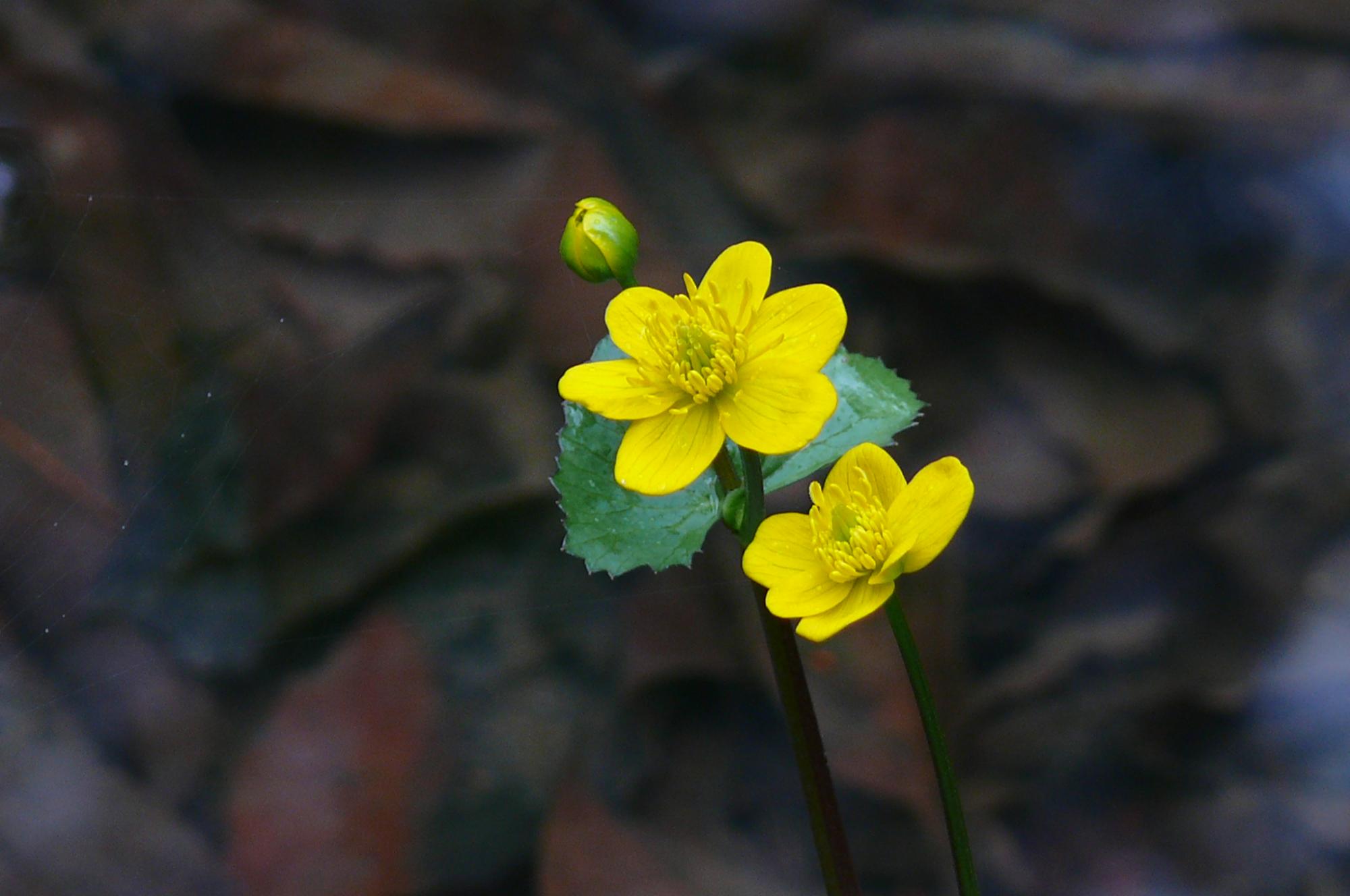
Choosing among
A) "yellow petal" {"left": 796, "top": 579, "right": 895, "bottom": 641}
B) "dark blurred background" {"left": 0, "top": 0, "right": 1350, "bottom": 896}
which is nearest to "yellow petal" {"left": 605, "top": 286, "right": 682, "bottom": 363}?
"yellow petal" {"left": 796, "top": 579, "right": 895, "bottom": 641}

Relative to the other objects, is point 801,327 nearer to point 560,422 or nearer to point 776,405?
point 776,405

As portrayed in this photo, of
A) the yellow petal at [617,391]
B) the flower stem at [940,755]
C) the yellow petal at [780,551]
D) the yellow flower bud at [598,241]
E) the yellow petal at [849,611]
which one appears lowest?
the flower stem at [940,755]

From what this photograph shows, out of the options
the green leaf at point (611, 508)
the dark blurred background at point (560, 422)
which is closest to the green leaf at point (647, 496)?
the green leaf at point (611, 508)

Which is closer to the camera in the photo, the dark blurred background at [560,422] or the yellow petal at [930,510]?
the yellow petal at [930,510]

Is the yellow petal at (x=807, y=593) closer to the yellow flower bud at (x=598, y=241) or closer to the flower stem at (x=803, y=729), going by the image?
the flower stem at (x=803, y=729)

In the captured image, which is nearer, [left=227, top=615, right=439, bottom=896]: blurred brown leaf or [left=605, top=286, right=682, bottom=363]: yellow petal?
[left=605, top=286, right=682, bottom=363]: yellow petal

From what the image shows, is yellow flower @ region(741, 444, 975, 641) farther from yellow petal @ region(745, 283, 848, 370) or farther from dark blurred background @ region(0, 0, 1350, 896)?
dark blurred background @ region(0, 0, 1350, 896)

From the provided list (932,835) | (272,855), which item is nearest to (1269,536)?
(932,835)
